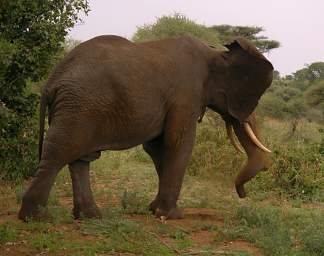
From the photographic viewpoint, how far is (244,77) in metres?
7.00

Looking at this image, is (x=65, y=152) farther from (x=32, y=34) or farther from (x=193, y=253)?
(x=193, y=253)

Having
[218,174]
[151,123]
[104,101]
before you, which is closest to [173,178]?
[151,123]

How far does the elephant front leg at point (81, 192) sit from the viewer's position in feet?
19.7

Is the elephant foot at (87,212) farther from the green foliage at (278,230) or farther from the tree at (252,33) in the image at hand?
the tree at (252,33)

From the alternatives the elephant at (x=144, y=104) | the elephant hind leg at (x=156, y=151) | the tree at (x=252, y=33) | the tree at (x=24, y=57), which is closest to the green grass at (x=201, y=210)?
the elephant hind leg at (x=156, y=151)

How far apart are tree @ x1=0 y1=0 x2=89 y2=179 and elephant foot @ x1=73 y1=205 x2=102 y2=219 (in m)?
0.74

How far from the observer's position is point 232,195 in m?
8.80

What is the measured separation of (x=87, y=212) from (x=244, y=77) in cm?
254

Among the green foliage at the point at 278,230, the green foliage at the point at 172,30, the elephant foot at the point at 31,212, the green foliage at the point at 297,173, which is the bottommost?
the green foliage at the point at 278,230

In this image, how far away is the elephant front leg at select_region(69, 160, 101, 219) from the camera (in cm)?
599

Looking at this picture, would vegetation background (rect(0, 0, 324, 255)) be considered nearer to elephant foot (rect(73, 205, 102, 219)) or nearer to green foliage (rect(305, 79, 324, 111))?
elephant foot (rect(73, 205, 102, 219))

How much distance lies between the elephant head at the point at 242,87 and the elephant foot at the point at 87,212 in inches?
79.0

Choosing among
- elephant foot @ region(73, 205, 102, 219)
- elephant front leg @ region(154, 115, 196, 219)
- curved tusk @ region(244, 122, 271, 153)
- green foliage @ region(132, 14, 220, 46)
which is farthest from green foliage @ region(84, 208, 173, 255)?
green foliage @ region(132, 14, 220, 46)

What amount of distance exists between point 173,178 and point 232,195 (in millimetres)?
2440
